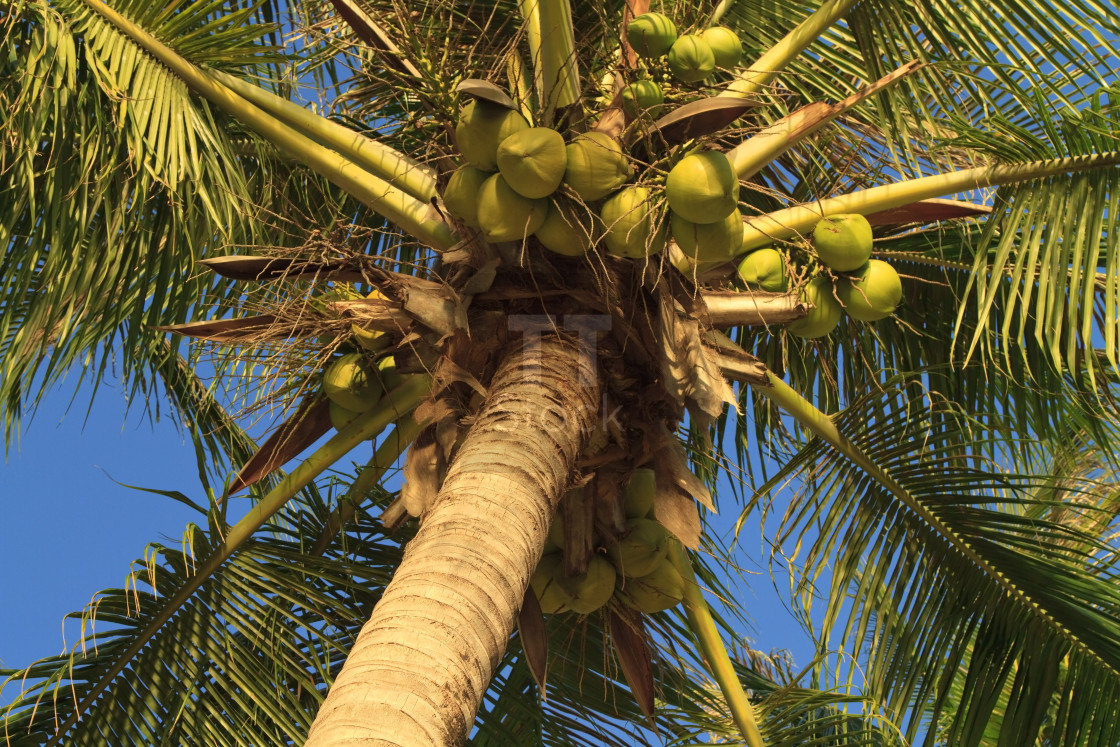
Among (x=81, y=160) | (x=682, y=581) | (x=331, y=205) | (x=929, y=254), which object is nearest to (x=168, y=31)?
(x=81, y=160)

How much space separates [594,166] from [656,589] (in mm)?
1402

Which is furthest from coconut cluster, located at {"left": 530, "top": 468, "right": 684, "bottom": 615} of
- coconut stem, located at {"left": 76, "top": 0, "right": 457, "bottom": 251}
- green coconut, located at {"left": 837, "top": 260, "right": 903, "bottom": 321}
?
coconut stem, located at {"left": 76, "top": 0, "right": 457, "bottom": 251}

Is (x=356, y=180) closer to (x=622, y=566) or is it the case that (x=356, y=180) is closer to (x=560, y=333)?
(x=560, y=333)

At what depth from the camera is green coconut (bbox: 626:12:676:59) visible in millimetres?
3203

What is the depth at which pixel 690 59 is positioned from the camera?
319cm

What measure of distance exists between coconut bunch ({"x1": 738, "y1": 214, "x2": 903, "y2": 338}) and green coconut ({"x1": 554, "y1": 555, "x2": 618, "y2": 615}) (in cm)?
91

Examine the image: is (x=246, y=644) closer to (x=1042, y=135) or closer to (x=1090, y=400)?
(x=1090, y=400)

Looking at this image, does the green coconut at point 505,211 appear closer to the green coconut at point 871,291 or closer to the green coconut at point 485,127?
the green coconut at point 485,127

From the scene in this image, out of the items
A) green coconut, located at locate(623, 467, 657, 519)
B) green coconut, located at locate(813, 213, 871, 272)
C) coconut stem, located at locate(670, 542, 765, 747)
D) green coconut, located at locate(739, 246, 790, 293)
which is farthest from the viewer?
coconut stem, located at locate(670, 542, 765, 747)

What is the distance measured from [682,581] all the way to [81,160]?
7.85ft

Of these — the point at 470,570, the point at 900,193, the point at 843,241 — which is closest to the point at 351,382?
the point at 470,570

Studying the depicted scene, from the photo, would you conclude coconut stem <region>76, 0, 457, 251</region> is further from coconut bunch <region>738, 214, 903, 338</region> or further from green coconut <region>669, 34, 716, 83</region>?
coconut bunch <region>738, 214, 903, 338</region>

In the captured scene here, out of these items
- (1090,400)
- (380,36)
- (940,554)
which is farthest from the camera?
(1090,400)

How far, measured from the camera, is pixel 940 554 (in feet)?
13.0
